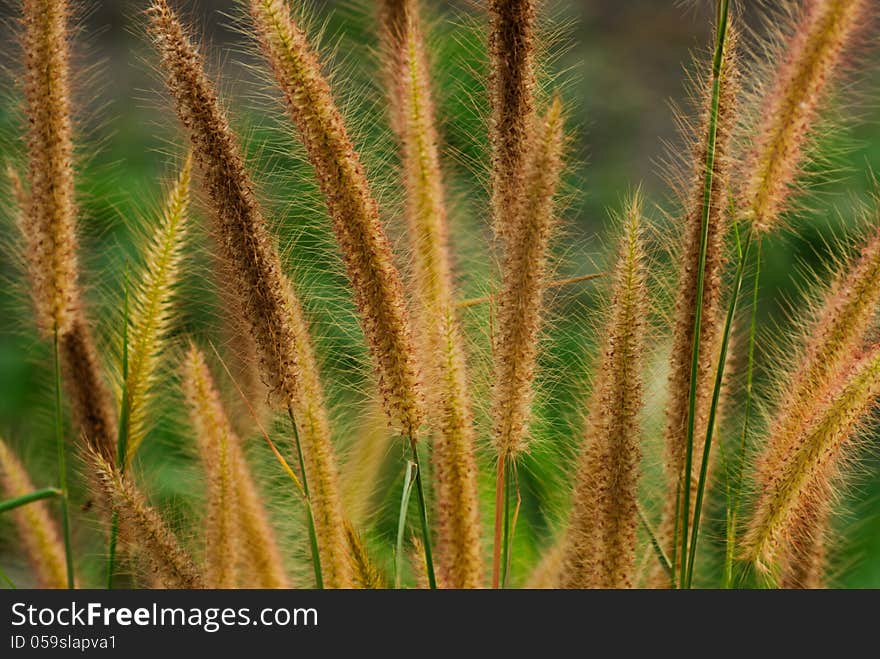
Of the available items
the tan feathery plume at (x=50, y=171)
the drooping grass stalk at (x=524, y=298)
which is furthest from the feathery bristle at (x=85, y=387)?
the drooping grass stalk at (x=524, y=298)

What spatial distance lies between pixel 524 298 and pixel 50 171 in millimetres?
243

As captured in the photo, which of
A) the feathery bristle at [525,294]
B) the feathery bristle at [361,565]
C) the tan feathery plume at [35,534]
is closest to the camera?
the feathery bristle at [525,294]

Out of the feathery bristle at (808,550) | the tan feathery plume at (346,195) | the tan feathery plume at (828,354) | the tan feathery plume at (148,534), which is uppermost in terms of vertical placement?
the tan feathery plume at (346,195)

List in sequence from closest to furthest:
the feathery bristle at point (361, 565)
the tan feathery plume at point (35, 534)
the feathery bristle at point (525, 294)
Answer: the feathery bristle at point (525, 294) < the feathery bristle at point (361, 565) < the tan feathery plume at point (35, 534)

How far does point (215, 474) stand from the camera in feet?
1.65

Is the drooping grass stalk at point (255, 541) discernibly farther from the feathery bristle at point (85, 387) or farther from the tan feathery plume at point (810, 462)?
the tan feathery plume at point (810, 462)

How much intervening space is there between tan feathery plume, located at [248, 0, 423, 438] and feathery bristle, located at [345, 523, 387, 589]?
0.29 feet

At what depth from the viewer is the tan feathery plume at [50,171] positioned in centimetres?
45

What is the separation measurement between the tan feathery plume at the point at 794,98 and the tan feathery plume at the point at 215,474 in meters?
0.30

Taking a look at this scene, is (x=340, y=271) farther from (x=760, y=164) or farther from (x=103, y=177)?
(x=103, y=177)

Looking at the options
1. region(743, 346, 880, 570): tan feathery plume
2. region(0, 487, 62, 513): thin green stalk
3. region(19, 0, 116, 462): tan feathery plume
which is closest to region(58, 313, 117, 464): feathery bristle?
region(19, 0, 116, 462): tan feathery plume

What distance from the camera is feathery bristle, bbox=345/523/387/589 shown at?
490 mm
